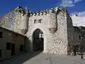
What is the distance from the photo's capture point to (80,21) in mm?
43031

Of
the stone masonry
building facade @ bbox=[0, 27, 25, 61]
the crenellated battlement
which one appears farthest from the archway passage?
building facade @ bbox=[0, 27, 25, 61]

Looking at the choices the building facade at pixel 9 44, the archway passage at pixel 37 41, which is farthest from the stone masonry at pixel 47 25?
the building facade at pixel 9 44

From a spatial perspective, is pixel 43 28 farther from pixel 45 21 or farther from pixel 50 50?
pixel 50 50

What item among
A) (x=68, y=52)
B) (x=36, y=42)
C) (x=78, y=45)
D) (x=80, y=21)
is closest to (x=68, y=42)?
(x=68, y=52)

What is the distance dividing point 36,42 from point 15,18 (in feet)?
19.6

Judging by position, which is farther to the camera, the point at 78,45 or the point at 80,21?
the point at 80,21

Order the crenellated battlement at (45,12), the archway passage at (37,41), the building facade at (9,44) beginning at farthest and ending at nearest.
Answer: the archway passage at (37,41) < the crenellated battlement at (45,12) < the building facade at (9,44)

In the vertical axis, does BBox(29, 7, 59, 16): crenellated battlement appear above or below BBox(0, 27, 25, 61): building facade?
above

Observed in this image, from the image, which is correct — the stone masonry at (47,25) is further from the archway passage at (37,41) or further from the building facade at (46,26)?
the archway passage at (37,41)

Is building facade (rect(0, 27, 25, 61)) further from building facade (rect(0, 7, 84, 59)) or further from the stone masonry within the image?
the stone masonry

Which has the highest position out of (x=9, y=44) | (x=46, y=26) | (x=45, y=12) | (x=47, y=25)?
(x=45, y=12)

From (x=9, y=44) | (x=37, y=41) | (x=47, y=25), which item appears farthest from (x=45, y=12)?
(x=9, y=44)

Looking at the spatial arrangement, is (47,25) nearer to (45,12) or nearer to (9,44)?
(45,12)

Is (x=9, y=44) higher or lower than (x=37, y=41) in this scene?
lower
